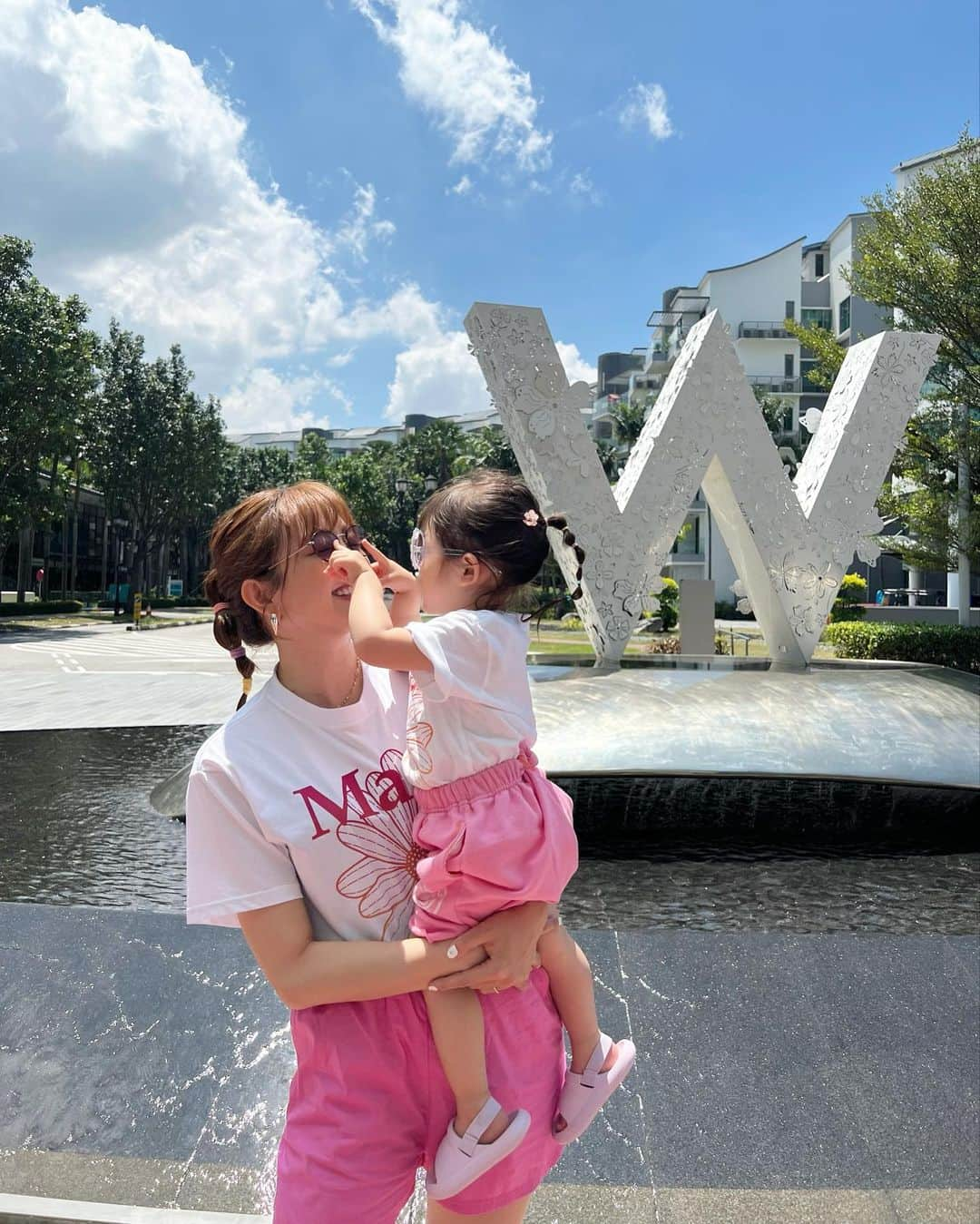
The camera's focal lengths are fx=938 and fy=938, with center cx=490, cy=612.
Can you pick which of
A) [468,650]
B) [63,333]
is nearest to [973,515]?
[468,650]

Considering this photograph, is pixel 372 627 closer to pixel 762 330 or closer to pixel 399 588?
pixel 399 588

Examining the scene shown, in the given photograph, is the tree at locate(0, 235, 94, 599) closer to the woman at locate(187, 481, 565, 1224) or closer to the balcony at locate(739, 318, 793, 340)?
the woman at locate(187, 481, 565, 1224)

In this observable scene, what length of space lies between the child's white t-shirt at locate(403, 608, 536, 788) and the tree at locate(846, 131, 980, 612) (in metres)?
18.7

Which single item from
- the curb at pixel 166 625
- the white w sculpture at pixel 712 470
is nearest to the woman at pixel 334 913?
the white w sculpture at pixel 712 470

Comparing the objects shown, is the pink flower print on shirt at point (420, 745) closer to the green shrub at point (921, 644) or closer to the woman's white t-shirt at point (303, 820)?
the woman's white t-shirt at point (303, 820)

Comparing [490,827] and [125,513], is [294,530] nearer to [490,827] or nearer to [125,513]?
[490,827]

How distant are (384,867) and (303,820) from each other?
168mm

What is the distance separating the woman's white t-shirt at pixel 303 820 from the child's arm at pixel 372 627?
0.14 meters

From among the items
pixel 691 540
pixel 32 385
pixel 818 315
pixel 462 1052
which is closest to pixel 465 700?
pixel 462 1052

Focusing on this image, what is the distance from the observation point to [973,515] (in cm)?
1839

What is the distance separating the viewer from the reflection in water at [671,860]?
15.6 feet

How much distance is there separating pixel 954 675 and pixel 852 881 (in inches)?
145

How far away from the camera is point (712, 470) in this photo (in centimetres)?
956

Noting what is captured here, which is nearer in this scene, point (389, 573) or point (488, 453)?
point (389, 573)
